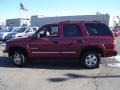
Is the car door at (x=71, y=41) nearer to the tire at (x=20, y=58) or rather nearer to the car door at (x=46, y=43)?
the car door at (x=46, y=43)

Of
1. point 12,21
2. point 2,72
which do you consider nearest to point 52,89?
point 2,72

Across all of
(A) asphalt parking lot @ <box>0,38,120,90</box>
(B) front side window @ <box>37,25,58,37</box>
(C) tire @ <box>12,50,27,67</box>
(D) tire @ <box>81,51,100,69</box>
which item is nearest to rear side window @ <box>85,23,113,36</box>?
(D) tire @ <box>81,51,100,69</box>

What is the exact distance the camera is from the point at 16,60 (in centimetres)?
1139

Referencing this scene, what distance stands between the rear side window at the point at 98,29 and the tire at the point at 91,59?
83cm

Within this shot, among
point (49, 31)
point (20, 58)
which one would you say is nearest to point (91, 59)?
point (49, 31)

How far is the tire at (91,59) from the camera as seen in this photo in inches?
429

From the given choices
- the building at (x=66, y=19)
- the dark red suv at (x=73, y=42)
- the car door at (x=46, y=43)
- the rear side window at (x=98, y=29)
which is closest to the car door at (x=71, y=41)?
the dark red suv at (x=73, y=42)

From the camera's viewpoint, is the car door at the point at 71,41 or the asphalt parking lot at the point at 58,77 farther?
the car door at the point at 71,41

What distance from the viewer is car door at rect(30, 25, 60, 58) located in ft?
35.7

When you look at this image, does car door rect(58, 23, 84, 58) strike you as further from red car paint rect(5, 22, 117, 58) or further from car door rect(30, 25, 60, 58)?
car door rect(30, 25, 60, 58)

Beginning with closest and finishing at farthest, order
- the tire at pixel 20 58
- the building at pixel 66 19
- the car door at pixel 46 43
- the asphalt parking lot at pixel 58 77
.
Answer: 1. the asphalt parking lot at pixel 58 77
2. the car door at pixel 46 43
3. the tire at pixel 20 58
4. the building at pixel 66 19

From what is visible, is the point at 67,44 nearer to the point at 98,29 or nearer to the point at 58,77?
the point at 98,29

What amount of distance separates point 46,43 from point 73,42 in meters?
1.11

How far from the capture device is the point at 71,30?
36.2ft
